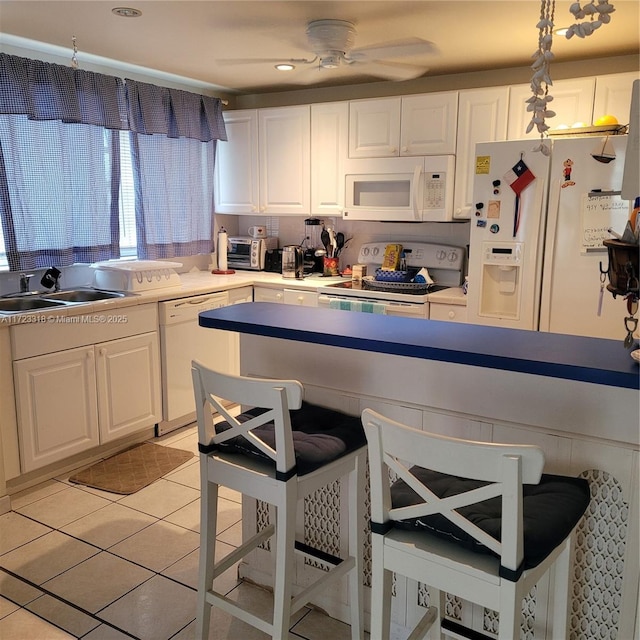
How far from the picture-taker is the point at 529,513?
1.39 metres

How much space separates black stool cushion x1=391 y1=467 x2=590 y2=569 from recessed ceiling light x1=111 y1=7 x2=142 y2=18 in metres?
2.42

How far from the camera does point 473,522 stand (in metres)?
1.36

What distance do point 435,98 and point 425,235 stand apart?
3.16ft

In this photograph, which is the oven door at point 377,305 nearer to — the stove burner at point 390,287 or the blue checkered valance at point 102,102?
the stove burner at point 390,287

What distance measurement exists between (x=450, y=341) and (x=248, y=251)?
3312mm

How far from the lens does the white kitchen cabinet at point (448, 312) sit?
368cm

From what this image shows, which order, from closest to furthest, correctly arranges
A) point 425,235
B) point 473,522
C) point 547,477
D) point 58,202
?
point 473,522, point 547,477, point 58,202, point 425,235

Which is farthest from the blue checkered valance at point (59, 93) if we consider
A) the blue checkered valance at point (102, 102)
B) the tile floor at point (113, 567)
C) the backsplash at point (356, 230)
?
the tile floor at point (113, 567)

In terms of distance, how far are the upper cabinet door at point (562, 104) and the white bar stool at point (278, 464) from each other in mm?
2334

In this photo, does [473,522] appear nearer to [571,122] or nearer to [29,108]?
[571,122]

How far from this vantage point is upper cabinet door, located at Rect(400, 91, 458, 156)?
3.77 metres

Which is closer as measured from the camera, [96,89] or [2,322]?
[2,322]

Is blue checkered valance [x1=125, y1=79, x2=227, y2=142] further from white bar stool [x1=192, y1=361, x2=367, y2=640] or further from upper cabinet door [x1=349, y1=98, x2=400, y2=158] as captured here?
white bar stool [x1=192, y1=361, x2=367, y2=640]

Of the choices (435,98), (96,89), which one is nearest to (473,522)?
(435,98)
